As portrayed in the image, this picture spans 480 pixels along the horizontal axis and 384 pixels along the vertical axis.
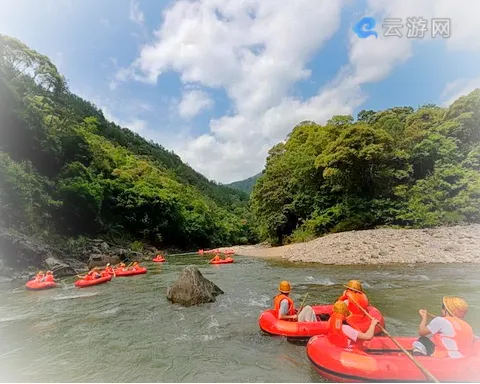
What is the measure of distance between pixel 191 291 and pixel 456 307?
808 centimetres

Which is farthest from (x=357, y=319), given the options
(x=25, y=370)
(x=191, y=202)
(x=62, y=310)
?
(x=191, y=202)

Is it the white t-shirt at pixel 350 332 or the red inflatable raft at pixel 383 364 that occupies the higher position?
the white t-shirt at pixel 350 332

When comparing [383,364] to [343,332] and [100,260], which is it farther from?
[100,260]

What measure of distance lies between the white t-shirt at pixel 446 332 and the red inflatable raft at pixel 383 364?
11cm

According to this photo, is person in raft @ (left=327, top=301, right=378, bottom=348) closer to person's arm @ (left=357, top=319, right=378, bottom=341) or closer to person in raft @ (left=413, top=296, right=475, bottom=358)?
person's arm @ (left=357, top=319, right=378, bottom=341)

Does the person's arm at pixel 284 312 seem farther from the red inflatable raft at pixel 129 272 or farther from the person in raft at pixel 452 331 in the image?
the red inflatable raft at pixel 129 272

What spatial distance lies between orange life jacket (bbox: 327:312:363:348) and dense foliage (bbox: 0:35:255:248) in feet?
71.4

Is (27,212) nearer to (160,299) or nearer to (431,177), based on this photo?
(160,299)

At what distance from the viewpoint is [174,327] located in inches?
344

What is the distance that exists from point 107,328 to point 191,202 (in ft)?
161

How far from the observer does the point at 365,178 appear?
27359 millimetres

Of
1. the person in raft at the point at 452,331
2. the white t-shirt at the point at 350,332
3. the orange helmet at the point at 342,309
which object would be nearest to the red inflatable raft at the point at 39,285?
the orange helmet at the point at 342,309

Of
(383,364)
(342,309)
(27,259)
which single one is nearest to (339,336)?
(342,309)

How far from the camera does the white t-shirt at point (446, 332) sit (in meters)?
4.93
